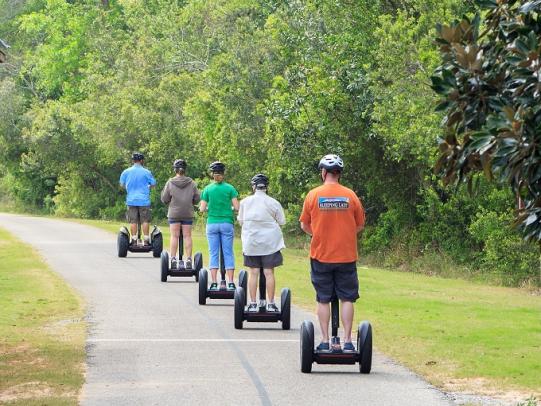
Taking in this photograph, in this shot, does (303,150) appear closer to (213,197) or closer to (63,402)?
(213,197)

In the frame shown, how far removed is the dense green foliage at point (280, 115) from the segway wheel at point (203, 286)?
18.6 feet

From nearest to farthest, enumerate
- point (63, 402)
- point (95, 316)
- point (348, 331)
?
1. point (63, 402)
2. point (348, 331)
3. point (95, 316)

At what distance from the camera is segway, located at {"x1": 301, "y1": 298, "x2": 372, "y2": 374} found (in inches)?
462

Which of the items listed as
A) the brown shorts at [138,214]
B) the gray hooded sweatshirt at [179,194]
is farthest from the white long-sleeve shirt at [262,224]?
the brown shorts at [138,214]

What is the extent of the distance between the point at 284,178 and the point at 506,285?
33.8 feet

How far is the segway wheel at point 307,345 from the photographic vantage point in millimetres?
11672

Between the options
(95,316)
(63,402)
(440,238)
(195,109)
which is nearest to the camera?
(63,402)

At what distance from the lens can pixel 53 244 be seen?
112ft

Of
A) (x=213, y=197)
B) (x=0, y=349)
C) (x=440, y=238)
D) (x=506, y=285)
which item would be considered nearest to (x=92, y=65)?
(x=440, y=238)

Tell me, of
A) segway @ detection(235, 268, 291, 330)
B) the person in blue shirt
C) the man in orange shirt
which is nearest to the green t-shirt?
segway @ detection(235, 268, 291, 330)

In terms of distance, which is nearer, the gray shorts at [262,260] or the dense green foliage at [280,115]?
the gray shorts at [262,260]

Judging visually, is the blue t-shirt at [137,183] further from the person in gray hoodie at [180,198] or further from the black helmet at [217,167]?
the black helmet at [217,167]

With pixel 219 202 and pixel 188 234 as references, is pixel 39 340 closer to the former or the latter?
pixel 219 202

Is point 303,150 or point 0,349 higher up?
point 303,150
